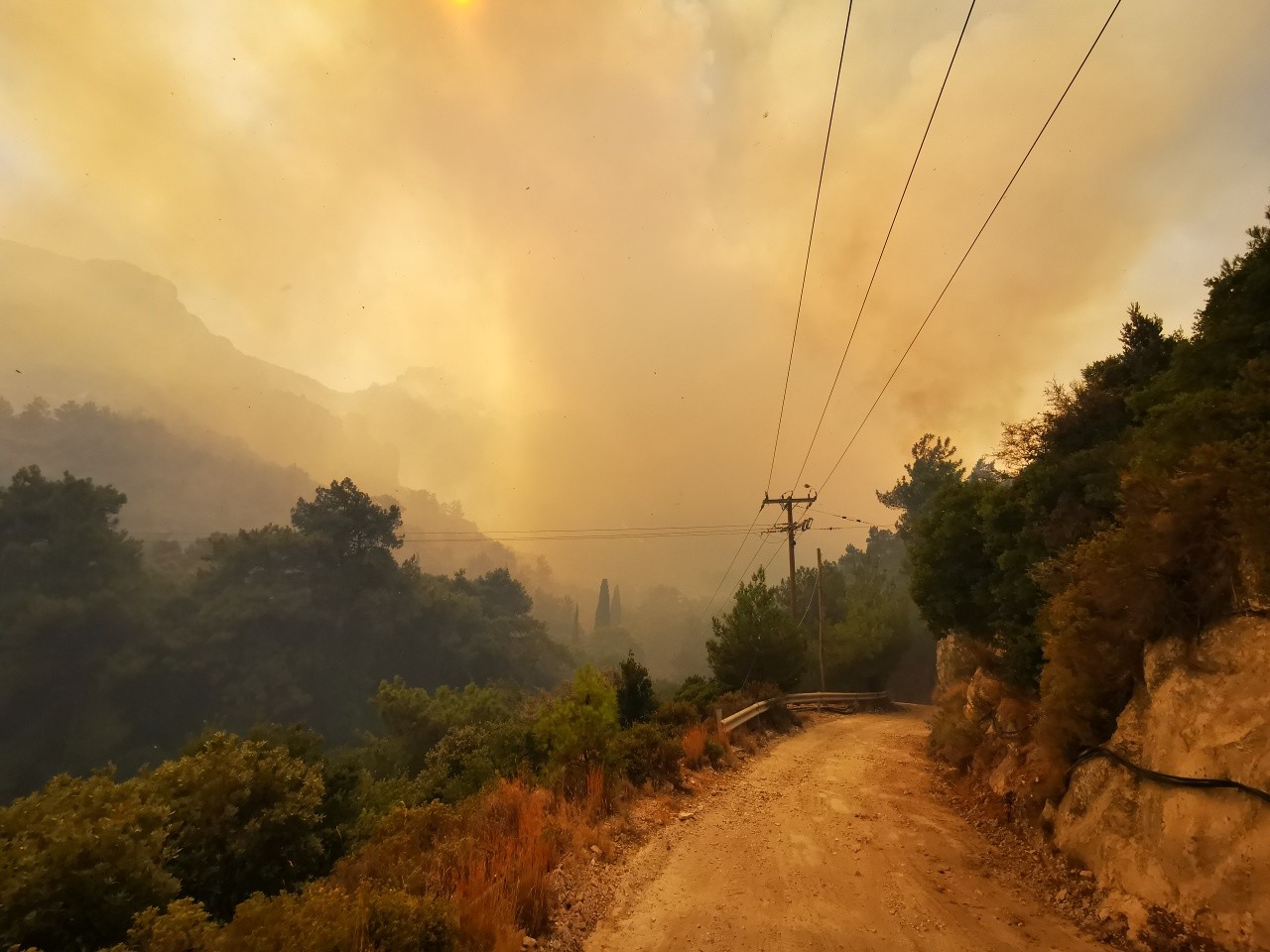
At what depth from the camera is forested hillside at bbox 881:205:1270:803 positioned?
5902 mm

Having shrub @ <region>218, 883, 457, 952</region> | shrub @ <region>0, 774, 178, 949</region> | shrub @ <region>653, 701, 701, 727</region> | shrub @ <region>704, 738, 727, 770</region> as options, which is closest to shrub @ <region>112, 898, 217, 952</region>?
shrub @ <region>218, 883, 457, 952</region>

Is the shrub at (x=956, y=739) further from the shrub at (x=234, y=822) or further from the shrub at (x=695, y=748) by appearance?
the shrub at (x=234, y=822)

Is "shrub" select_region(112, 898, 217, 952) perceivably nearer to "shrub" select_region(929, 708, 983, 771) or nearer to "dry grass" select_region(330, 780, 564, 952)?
"dry grass" select_region(330, 780, 564, 952)

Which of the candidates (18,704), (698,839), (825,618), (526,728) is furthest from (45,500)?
(825,618)

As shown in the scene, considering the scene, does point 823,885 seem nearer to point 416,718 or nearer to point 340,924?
point 340,924

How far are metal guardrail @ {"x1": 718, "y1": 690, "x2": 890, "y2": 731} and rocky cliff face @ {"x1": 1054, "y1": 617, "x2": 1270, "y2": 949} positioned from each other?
1010cm

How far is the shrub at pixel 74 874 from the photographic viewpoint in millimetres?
4625

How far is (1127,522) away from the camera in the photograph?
7148mm

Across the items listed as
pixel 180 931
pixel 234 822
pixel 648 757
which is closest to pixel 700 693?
pixel 648 757

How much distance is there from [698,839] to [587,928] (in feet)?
9.98

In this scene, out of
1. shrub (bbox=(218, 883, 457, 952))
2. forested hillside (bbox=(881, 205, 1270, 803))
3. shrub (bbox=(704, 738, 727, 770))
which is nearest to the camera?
shrub (bbox=(218, 883, 457, 952))

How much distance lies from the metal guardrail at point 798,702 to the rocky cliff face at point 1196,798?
10097 millimetres

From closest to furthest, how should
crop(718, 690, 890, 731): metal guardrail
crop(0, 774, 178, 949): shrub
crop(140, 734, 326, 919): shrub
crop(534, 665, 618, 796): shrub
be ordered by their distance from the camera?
crop(0, 774, 178, 949): shrub → crop(140, 734, 326, 919): shrub → crop(534, 665, 618, 796): shrub → crop(718, 690, 890, 731): metal guardrail

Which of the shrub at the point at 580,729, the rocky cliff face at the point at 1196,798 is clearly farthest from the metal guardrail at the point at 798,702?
the rocky cliff face at the point at 1196,798
